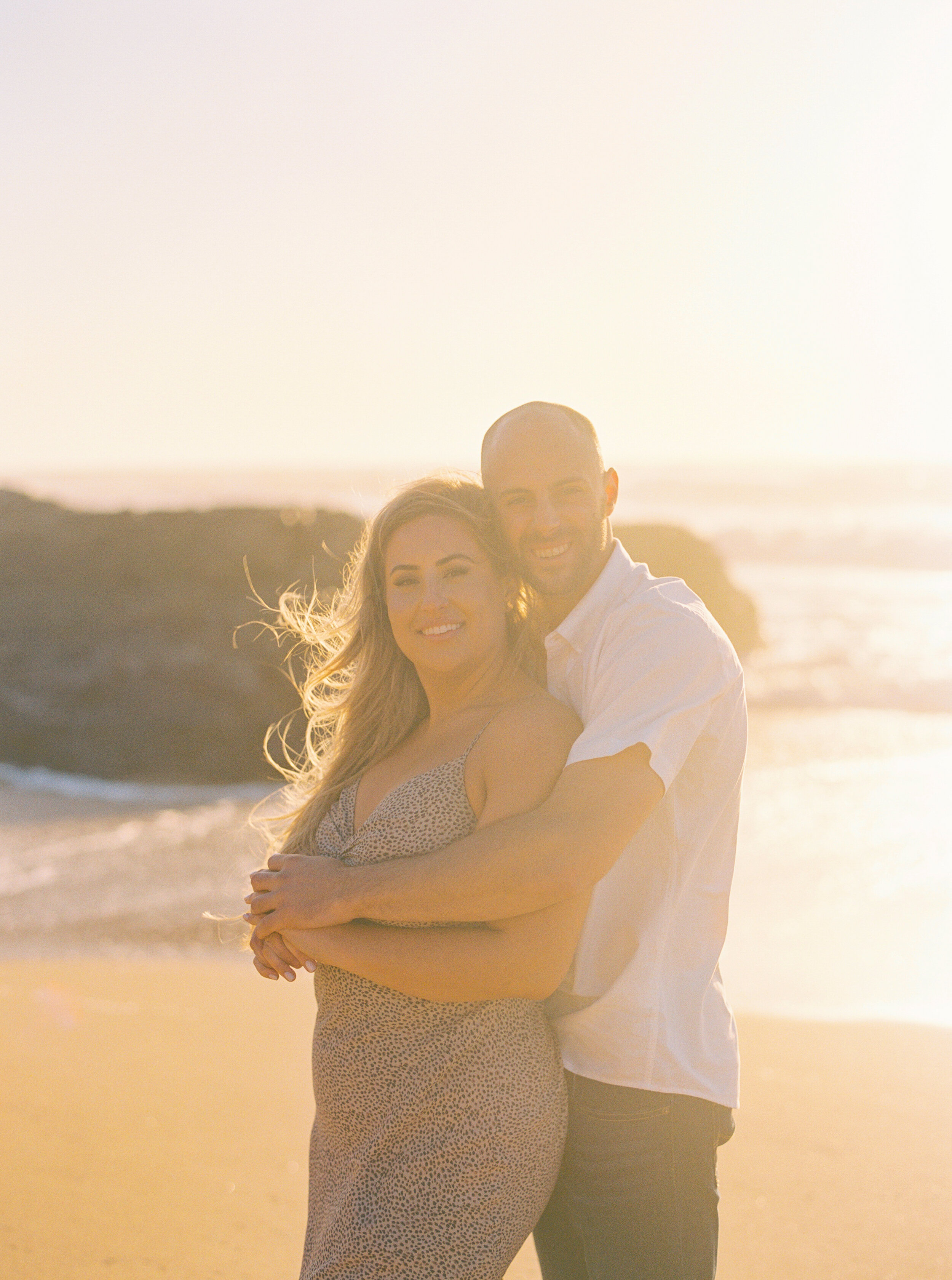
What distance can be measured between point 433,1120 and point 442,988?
252mm

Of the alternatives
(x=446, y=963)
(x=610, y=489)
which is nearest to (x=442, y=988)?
(x=446, y=963)

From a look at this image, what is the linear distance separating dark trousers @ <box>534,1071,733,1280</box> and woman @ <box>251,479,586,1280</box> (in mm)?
72

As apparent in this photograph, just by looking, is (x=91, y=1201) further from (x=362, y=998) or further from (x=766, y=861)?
(x=766, y=861)

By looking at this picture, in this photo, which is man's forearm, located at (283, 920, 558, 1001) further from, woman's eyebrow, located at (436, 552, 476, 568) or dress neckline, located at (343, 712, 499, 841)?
woman's eyebrow, located at (436, 552, 476, 568)

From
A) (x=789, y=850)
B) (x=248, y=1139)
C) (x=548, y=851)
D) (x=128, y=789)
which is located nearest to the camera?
(x=548, y=851)

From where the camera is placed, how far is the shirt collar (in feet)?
7.14

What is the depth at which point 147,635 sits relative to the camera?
419 inches

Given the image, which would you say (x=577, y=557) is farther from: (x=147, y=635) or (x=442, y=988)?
(x=147, y=635)

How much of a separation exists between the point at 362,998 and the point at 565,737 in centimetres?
61

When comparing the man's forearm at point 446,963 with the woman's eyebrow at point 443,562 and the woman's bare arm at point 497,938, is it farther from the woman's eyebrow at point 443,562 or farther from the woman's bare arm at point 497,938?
the woman's eyebrow at point 443,562

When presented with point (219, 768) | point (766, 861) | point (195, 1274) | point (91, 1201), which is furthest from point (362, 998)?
point (219, 768)

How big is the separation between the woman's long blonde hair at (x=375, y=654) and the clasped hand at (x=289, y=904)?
0.22 metres

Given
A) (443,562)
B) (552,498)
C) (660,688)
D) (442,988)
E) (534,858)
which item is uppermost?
(552,498)

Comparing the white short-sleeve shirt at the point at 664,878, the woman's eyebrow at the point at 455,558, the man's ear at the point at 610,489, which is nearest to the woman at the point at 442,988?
the woman's eyebrow at the point at 455,558
